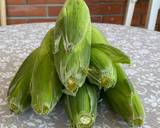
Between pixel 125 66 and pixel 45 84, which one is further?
pixel 125 66

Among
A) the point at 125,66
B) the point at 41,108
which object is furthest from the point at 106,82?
the point at 125,66

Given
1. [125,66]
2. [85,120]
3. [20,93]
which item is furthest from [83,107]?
[125,66]

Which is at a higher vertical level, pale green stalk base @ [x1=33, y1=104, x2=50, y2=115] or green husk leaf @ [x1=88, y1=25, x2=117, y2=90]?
green husk leaf @ [x1=88, y1=25, x2=117, y2=90]

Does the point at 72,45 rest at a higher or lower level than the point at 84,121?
higher

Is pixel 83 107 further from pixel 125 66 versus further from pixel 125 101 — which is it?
pixel 125 66

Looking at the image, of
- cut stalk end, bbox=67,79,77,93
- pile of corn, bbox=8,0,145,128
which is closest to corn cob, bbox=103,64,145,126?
pile of corn, bbox=8,0,145,128

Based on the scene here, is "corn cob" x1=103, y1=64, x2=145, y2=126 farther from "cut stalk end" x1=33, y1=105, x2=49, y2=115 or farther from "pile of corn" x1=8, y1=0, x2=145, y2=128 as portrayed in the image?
"cut stalk end" x1=33, y1=105, x2=49, y2=115

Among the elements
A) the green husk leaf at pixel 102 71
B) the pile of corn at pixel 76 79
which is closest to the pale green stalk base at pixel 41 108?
the pile of corn at pixel 76 79

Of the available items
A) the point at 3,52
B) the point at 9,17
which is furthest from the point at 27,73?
the point at 9,17
